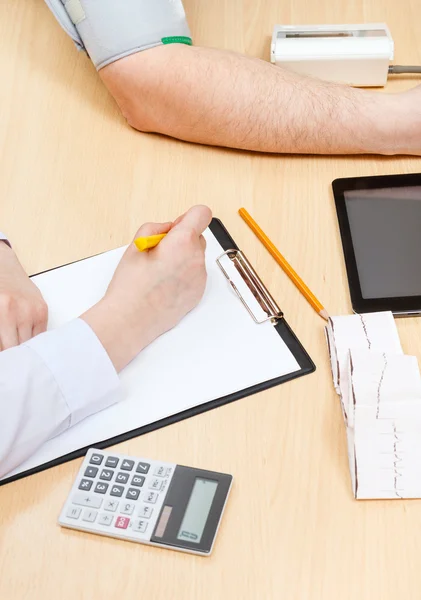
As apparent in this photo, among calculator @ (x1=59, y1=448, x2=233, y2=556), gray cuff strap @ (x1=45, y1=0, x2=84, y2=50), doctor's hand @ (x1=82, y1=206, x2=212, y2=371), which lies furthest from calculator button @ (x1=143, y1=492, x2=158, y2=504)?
gray cuff strap @ (x1=45, y1=0, x2=84, y2=50)

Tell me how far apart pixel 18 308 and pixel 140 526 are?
0.89 ft

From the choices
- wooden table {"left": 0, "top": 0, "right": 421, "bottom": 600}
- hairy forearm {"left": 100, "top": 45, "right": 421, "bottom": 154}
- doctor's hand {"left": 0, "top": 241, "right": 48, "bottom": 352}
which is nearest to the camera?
wooden table {"left": 0, "top": 0, "right": 421, "bottom": 600}

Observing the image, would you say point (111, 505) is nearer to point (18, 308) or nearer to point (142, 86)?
point (18, 308)

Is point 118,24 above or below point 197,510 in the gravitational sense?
above

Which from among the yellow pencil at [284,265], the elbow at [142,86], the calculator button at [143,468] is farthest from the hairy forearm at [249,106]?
the calculator button at [143,468]

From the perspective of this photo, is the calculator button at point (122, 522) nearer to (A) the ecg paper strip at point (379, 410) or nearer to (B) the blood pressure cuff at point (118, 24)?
(A) the ecg paper strip at point (379, 410)

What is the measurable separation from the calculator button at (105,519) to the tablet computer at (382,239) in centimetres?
33

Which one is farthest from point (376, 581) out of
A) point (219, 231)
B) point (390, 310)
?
point (219, 231)

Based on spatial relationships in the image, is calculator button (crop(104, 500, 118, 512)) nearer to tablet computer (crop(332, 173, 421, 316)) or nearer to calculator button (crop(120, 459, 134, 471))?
calculator button (crop(120, 459, 134, 471))

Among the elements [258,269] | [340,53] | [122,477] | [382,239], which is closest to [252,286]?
[258,269]

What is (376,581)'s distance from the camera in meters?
0.57

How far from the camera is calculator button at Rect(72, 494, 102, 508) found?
61 cm

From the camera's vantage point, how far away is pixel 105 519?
0.60 metres

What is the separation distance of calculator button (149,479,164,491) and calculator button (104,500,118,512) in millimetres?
33
